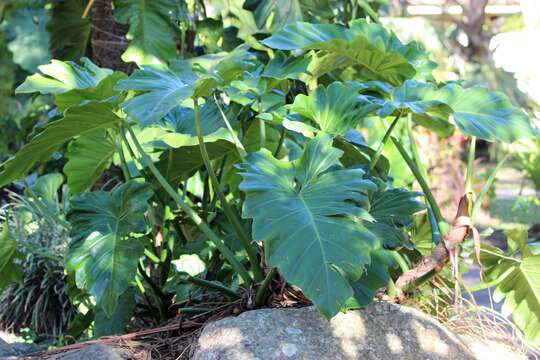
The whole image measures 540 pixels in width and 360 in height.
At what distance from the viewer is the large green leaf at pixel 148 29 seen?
4.12 meters

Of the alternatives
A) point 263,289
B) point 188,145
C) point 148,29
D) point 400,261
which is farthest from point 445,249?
point 148,29

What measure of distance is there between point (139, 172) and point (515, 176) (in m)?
14.7

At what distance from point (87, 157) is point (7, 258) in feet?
1.75

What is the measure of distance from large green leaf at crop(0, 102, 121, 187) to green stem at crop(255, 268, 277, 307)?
0.73m

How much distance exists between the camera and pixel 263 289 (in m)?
2.49

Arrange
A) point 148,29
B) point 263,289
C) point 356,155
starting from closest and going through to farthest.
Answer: point 263,289 → point 356,155 → point 148,29

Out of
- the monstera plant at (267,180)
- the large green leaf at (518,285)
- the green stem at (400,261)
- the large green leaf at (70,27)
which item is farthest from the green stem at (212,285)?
the large green leaf at (70,27)

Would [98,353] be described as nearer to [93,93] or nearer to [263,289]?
[263,289]

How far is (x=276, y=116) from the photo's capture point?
265cm

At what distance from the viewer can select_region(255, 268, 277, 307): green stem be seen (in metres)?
2.42

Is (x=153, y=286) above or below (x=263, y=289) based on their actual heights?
below

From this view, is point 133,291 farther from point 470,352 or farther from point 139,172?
point 470,352

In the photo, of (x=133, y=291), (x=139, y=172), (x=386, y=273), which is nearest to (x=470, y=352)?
(x=386, y=273)

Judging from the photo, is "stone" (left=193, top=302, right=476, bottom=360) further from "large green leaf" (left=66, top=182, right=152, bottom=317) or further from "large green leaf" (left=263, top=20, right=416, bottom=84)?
"large green leaf" (left=263, top=20, right=416, bottom=84)
